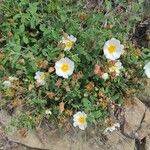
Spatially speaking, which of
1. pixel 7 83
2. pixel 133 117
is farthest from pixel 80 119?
pixel 7 83

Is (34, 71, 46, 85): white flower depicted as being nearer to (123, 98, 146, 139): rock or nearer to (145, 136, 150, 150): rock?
(123, 98, 146, 139): rock

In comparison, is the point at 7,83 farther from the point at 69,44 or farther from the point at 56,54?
the point at 69,44

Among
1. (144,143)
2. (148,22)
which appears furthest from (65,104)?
(148,22)

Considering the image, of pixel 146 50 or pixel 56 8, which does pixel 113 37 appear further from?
pixel 56 8

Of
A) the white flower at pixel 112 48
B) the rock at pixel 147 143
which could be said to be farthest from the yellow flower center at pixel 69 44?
the rock at pixel 147 143

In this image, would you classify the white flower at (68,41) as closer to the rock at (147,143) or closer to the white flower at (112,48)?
the white flower at (112,48)

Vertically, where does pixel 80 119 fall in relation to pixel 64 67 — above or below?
below
